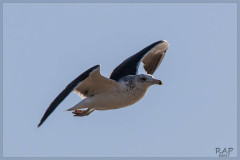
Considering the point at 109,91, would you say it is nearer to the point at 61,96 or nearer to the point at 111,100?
the point at 111,100

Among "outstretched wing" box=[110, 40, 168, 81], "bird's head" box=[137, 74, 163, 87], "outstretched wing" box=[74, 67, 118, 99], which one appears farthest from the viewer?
"outstretched wing" box=[110, 40, 168, 81]

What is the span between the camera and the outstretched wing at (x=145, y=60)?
16.4 m

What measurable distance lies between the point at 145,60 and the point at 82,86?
362cm

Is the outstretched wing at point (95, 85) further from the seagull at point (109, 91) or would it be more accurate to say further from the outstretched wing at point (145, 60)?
the outstretched wing at point (145, 60)

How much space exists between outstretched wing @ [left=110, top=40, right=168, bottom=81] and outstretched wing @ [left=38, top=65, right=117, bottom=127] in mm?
1150

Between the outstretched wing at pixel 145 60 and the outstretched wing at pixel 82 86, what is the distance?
115 cm

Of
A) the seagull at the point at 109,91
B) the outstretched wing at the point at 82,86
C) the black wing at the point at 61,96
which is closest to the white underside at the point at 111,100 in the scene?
the seagull at the point at 109,91

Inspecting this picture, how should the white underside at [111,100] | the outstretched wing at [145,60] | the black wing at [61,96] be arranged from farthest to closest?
the outstretched wing at [145,60], the white underside at [111,100], the black wing at [61,96]

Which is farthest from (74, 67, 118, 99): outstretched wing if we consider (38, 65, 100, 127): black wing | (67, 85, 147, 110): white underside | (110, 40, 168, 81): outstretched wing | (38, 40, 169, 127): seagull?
(110, 40, 168, 81): outstretched wing

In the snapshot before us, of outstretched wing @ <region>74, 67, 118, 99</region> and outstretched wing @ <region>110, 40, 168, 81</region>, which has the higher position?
outstretched wing @ <region>110, 40, 168, 81</region>

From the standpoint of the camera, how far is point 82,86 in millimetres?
15055

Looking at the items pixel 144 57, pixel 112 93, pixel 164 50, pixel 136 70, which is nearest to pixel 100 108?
pixel 112 93

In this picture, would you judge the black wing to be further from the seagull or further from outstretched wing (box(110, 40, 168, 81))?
outstretched wing (box(110, 40, 168, 81))

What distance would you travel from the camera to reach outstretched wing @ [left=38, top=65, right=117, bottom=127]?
1293cm
